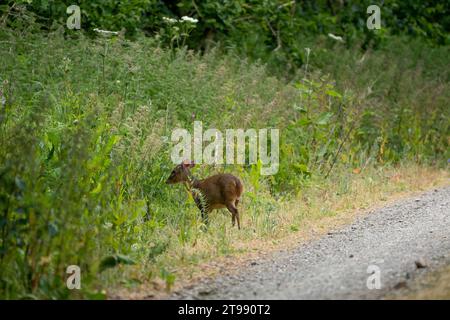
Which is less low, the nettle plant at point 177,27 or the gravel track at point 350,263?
the nettle plant at point 177,27

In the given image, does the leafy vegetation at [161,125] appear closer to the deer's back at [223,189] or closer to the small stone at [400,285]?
the deer's back at [223,189]

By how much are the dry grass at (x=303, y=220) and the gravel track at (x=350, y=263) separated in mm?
215

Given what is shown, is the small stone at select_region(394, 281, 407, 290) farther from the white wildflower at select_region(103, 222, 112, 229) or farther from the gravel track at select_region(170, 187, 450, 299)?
the white wildflower at select_region(103, 222, 112, 229)

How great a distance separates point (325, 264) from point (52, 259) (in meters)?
2.46

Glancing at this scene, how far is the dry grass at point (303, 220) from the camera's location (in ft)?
24.4

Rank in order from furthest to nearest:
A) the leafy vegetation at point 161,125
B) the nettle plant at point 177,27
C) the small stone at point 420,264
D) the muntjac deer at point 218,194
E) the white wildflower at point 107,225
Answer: the nettle plant at point 177,27 → the muntjac deer at point 218,194 → the white wildflower at point 107,225 → the small stone at point 420,264 → the leafy vegetation at point 161,125

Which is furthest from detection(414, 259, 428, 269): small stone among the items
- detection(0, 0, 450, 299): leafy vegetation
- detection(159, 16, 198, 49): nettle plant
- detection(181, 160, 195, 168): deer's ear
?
detection(159, 16, 198, 49): nettle plant

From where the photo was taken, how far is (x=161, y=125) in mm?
9469

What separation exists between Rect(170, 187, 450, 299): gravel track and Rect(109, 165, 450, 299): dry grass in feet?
0.70

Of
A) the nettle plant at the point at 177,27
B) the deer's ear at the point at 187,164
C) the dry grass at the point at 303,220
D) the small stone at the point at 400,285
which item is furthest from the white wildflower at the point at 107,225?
the nettle plant at the point at 177,27

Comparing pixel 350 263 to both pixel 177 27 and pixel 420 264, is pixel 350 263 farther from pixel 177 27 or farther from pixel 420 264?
pixel 177 27

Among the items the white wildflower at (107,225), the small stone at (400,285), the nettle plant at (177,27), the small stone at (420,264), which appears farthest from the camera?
the nettle plant at (177,27)

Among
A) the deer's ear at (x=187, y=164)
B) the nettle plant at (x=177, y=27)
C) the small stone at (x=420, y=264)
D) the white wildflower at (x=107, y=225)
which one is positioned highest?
the nettle plant at (x=177, y=27)

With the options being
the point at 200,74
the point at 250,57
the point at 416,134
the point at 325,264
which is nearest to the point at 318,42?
the point at 250,57
